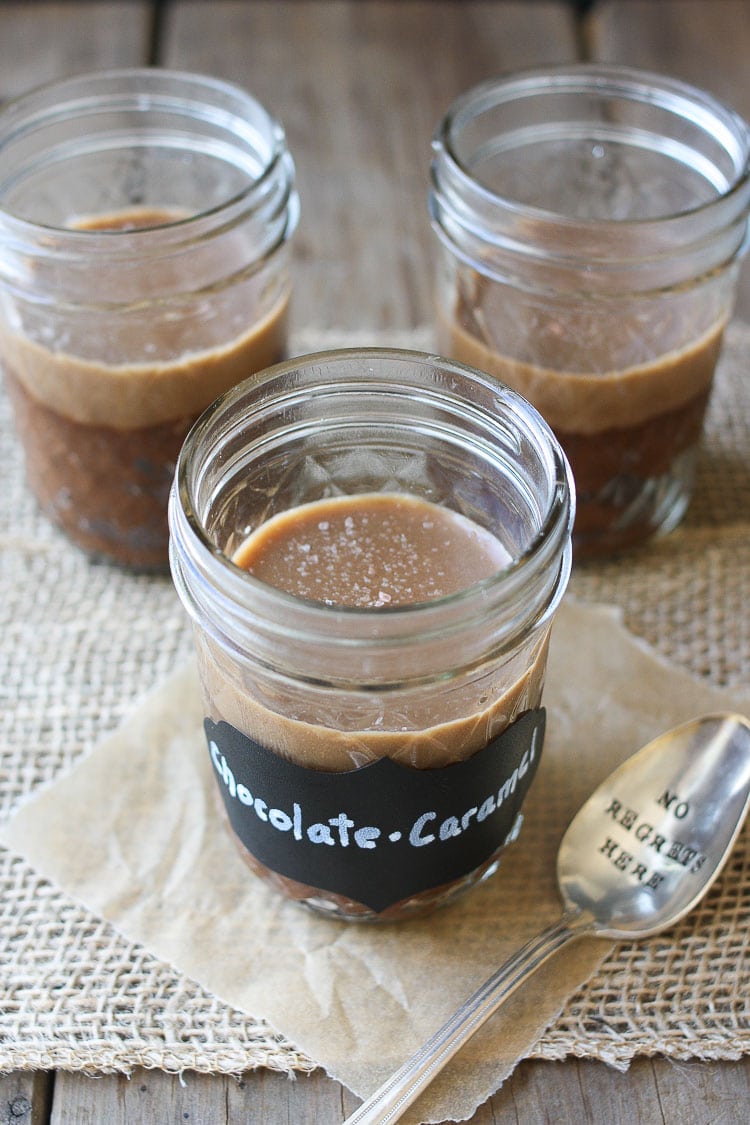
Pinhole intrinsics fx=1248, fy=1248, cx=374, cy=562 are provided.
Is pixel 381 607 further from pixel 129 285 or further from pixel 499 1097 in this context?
pixel 129 285

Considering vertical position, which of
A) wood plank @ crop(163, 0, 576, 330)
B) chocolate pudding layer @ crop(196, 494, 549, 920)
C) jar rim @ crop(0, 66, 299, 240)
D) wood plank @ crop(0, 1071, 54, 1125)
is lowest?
wood plank @ crop(0, 1071, 54, 1125)

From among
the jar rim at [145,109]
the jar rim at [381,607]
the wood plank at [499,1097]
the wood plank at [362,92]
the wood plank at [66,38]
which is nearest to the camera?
the jar rim at [381,607]

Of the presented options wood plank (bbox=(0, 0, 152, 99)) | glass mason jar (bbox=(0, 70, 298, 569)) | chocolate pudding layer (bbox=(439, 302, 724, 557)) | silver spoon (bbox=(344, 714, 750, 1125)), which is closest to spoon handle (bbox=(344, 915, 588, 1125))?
silver spoon (bbox=(344, 714, 750, 1125))

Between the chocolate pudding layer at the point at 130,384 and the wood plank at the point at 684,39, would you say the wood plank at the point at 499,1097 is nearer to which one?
the chocolate pudding layer at the point at 130,384

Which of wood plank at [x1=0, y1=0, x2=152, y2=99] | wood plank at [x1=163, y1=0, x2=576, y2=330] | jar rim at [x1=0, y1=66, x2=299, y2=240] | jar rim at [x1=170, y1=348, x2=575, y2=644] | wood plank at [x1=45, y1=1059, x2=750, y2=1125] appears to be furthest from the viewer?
wood plank at [x1=0, y1=0, x2=152, y2=99]

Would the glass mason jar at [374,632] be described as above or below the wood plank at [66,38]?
above

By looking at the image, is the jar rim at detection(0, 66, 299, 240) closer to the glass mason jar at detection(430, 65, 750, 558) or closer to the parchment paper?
the glass mason jar at detection(430, 65, 750, 558)

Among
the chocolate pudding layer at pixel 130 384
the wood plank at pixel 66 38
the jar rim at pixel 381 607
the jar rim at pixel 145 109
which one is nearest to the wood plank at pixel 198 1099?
the jar rim at pixel 381 607

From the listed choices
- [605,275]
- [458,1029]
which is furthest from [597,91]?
[458,1029]
